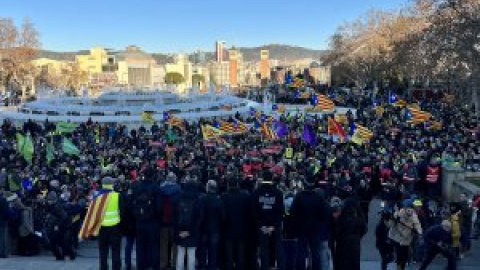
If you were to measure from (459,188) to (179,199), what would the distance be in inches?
435

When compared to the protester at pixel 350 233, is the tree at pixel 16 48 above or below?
above

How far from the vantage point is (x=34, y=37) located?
3339 inches

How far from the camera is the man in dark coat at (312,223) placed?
1034cm

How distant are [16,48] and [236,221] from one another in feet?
260

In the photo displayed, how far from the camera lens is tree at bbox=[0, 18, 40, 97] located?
82.1 metres

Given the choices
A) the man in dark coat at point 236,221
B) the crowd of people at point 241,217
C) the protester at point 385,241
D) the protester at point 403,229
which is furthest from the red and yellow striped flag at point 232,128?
the man in dark coat at point 236,221

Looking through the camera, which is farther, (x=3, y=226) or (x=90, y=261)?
(x=90, y=261)

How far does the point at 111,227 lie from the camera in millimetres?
10422

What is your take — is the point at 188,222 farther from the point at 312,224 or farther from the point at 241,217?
the point at 312,224

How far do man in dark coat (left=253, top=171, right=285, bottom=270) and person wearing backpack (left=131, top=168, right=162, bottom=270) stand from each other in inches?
64.0

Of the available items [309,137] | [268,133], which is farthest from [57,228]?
[268,133]

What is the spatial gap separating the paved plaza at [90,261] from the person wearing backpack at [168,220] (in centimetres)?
122

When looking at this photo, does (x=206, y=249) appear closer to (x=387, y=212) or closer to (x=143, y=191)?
(x=143, y=191)

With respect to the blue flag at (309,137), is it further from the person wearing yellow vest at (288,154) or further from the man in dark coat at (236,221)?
the man in dark coat at (236,221)
